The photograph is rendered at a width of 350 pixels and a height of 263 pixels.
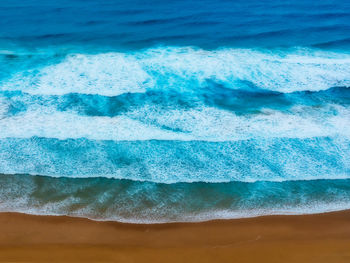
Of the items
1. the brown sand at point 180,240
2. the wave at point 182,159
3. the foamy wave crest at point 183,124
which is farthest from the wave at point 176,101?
the brown sand at point 180,240

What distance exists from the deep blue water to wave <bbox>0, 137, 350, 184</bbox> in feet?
0.13

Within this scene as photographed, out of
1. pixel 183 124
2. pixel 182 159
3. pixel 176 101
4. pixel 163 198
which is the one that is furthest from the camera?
pixel 176 101

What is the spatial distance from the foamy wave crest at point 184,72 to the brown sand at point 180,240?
606 cm

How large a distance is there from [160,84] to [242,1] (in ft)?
40.1

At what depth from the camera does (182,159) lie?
8656mm

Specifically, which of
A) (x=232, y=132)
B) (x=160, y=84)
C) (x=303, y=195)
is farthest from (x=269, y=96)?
(x=303, y=195)

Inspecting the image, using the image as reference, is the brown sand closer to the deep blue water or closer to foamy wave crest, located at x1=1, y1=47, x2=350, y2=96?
the deep blue water

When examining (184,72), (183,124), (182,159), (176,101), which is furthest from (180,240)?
(184,72)

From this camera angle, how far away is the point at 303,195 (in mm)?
7535

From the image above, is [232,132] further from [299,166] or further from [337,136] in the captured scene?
[337,136]

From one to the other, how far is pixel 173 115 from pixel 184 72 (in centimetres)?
338

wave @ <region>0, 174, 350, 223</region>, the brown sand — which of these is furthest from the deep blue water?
the brown sand

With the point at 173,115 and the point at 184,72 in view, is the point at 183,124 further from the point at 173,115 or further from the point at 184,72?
the point at 184,72

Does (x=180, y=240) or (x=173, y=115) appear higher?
(x=173, y=115)
